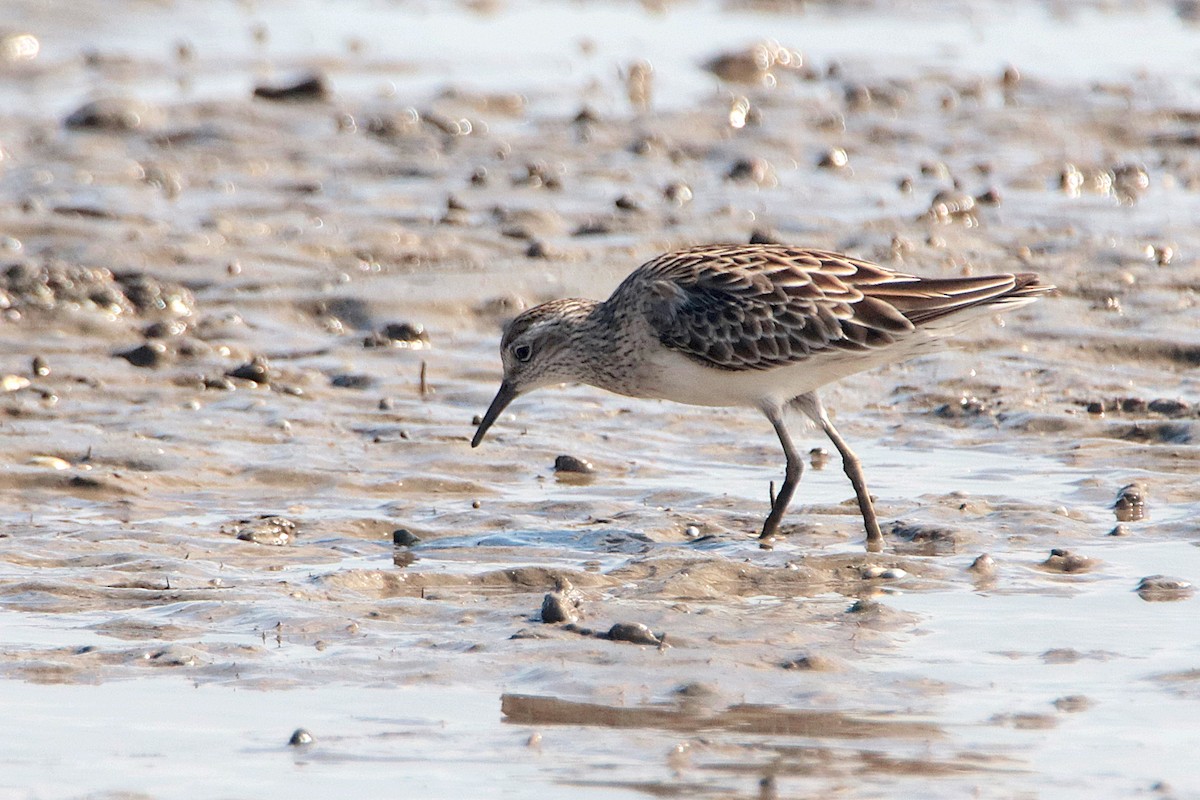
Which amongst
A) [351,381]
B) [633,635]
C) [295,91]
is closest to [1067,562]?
[633,635]

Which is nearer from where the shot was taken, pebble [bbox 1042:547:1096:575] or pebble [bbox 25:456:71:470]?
pebble [bbox 1042:547:1096:575]

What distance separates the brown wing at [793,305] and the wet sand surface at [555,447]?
0.78 metres

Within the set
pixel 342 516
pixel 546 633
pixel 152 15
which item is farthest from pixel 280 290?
pixel 152 15

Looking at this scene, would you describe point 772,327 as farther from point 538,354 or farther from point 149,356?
point 149,356

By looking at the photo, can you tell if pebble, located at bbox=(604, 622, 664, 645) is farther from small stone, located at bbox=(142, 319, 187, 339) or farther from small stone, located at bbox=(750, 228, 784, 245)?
small stone, located at bbox=(142, 319, 187, 339)

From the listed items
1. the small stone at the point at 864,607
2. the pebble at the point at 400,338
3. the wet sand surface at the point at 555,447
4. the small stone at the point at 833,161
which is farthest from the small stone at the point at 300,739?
the small stone at the point at 833,161

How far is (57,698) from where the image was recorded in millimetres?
6324

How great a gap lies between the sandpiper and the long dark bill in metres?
0.02

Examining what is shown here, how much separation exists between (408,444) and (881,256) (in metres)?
4.36

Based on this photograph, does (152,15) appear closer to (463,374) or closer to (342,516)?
(463,374)

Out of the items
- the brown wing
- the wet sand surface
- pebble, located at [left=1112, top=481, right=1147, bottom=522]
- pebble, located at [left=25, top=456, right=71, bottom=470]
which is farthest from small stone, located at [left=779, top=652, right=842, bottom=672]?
pebble, located at [left=25, top=456, right=71, bottom=470]

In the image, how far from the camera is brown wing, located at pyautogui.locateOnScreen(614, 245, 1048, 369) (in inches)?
345

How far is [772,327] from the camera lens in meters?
8.77

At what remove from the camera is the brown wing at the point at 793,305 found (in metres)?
8.76
